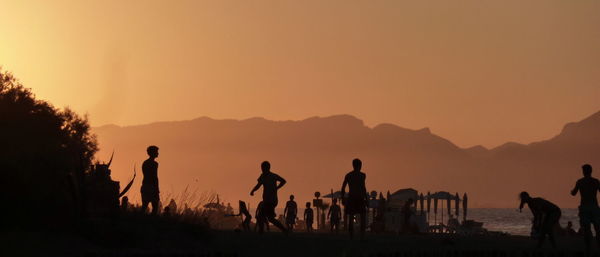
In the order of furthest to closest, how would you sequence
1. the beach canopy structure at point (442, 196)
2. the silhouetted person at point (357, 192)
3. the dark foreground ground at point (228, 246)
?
the beach canopy structure at point (442, 196)
the silhouetted person at point (357, 192)
the dark foreground ground at point (228, 246)

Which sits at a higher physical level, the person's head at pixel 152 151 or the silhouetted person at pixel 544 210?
the person's head at pixel 152 151

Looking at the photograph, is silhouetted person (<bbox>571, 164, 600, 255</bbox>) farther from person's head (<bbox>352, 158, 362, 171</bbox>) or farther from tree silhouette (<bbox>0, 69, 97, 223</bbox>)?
tree silhouette (<bbox>0, 69, 97, 223</bbox>)

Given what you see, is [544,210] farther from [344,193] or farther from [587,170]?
[344,193]

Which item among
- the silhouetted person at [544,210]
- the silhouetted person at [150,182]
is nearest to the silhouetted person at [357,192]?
the silhouetted person at [544,210]

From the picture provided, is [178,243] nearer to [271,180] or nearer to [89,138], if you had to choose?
[271,180]

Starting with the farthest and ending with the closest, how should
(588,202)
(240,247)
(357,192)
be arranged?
1. (357,192)
2. (588,202)
3. (240,247)

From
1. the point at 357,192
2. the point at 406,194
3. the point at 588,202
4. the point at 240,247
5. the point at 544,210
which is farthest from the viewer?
the point at 406,194

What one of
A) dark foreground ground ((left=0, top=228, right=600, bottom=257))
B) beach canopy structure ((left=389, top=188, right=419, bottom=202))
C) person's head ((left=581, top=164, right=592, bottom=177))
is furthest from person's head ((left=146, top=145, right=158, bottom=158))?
beach canopy structure ((left=389, top=188, right=419, bottom=202))

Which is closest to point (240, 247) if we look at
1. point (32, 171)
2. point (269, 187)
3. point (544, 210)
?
point (269, 187)

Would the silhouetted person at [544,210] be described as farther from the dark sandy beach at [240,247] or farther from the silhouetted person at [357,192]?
the silhouetted person at [357,192]

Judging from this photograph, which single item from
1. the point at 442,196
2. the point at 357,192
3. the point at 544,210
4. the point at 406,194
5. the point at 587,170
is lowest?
the point at 544,210

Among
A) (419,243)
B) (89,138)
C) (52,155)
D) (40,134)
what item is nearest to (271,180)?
(419,243)

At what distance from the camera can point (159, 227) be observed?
25.1 meters

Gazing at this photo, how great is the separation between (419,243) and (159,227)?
670 centimetres
